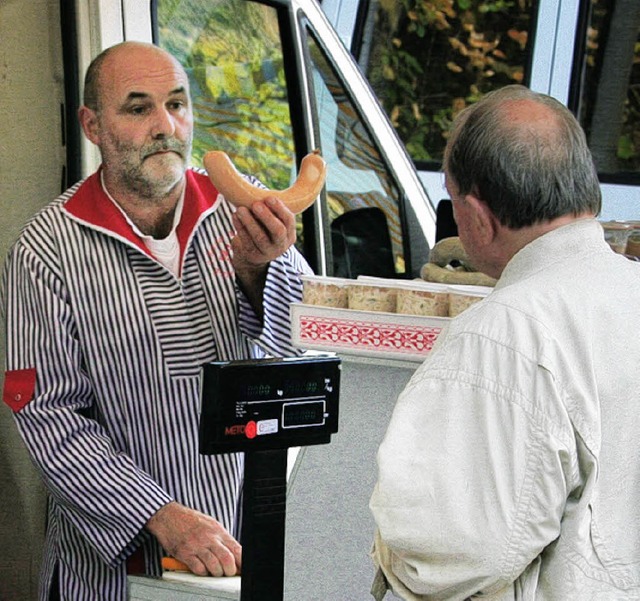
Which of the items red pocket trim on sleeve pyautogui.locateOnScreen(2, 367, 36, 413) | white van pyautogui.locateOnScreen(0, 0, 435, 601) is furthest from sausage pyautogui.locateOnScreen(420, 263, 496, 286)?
white van pyautogui.locateOnScreen(0, 0, 435, 601)

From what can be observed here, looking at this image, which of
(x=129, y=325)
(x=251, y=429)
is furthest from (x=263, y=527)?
(x=129, y=325)

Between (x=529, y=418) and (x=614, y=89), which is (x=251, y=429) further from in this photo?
(x=614, y=89)

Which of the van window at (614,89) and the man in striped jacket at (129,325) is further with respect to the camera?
the van window at (614,89)

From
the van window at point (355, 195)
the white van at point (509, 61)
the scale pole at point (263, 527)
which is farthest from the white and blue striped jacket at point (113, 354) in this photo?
the white van at point (509, 61)

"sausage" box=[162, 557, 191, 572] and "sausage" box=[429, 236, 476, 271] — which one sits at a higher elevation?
"sausage" box=[429, 236, 476, 271]

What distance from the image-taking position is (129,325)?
2.28 metres

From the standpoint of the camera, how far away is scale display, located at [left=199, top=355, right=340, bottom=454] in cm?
158

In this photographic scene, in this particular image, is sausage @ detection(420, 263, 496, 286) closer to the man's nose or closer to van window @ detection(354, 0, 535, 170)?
the man's nose

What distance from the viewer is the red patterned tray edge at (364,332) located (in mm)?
1866

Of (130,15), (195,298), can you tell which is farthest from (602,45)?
(195,298)

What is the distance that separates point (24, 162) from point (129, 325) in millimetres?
802

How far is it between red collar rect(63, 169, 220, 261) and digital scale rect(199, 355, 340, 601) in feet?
2.42

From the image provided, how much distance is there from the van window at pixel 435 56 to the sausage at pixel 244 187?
27.4 feet

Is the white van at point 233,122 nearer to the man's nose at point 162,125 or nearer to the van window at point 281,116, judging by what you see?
the van window at point 281,116
